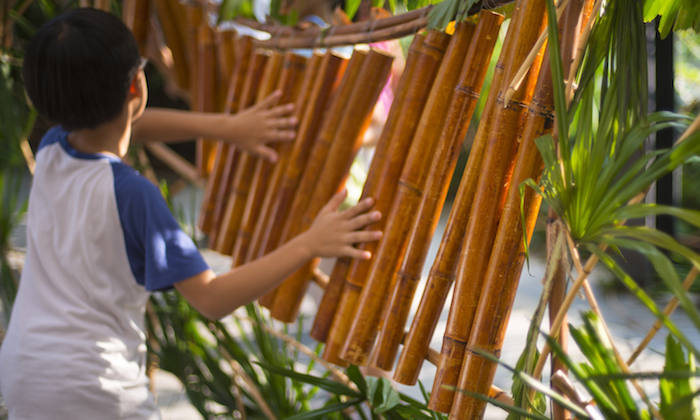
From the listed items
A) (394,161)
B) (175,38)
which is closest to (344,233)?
(394,161)

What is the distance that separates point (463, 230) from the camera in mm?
668

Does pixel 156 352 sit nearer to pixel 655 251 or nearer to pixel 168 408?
pixel 168 408

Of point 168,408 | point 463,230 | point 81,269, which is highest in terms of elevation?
point 463,230

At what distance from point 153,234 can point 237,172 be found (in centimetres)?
43

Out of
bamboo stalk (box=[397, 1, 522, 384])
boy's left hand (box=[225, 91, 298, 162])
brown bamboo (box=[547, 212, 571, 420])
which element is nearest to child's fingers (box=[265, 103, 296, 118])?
boy's left hand (box=[225, 91, 298, 162])

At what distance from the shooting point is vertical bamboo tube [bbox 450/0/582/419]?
58cm

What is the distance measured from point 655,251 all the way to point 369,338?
0.49 meters

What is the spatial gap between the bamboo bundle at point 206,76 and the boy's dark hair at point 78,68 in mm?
520

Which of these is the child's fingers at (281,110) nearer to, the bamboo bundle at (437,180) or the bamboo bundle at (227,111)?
the bamboo bundle at (227,111)

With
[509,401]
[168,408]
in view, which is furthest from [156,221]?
[168,408]

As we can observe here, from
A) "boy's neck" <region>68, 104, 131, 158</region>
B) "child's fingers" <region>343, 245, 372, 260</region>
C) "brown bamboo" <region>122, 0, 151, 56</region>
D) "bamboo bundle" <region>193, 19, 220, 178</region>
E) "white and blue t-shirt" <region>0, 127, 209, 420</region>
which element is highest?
"brown bamboo" <region>122, 0, 151, 56</region>

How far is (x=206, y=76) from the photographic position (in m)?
1.37

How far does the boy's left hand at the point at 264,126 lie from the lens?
Result: 1054 mm

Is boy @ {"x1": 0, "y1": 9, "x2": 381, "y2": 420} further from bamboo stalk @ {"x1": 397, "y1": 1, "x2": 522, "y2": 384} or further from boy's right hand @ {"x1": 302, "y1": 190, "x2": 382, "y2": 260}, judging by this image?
bamboo stalk @ {"x1": 397, "y1": 1, "x2": 522, "y2": 384}
